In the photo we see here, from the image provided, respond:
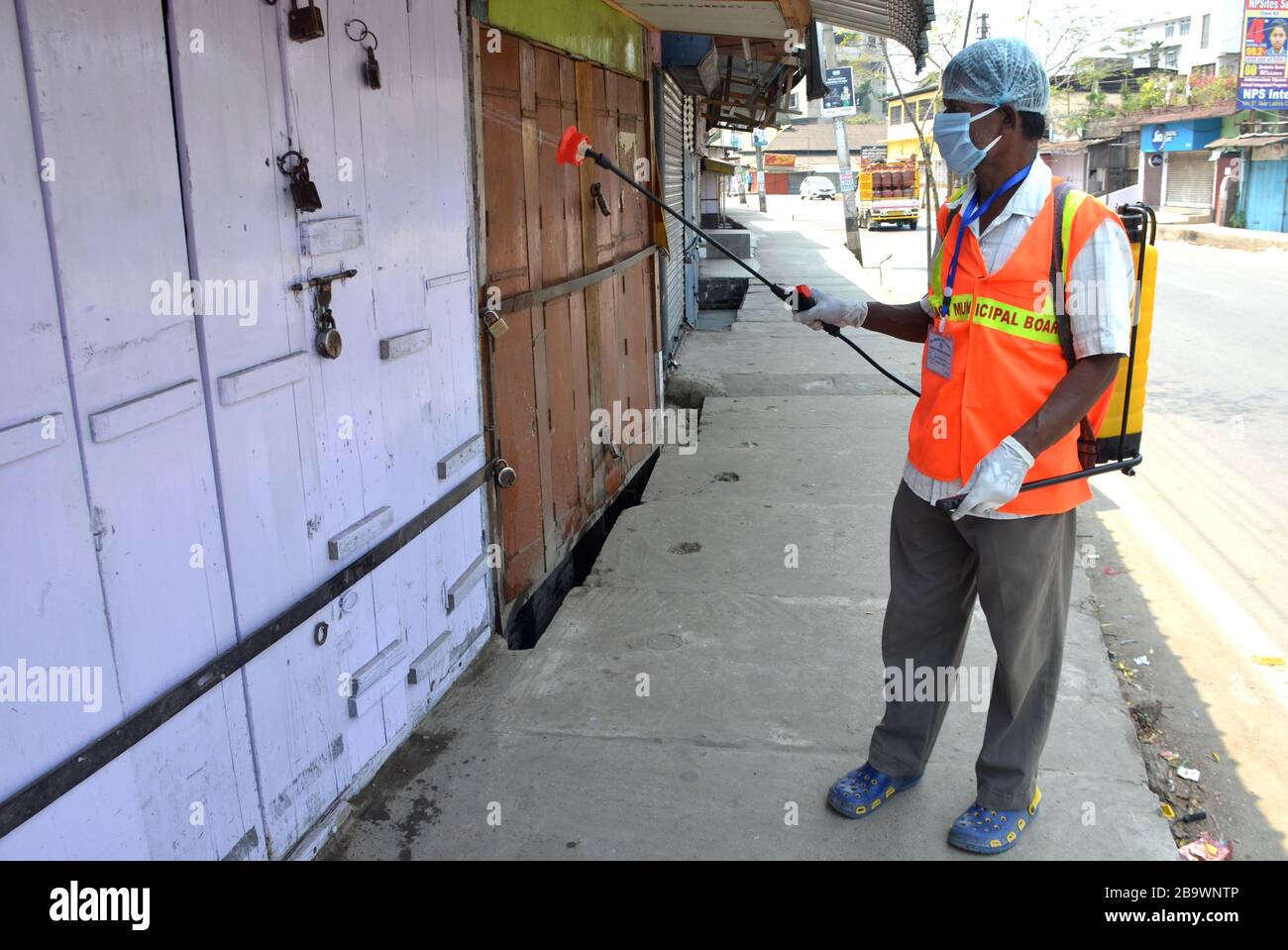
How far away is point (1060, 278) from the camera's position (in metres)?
2.51

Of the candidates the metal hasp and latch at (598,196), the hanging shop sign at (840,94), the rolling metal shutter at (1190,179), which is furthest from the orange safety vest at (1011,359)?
the rolling metal shutter at (1190,179)

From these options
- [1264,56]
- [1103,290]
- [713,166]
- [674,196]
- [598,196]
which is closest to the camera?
[1103,290]

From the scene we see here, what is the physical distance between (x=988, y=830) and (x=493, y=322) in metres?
2.42

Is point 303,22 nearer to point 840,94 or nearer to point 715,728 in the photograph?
point 715,728

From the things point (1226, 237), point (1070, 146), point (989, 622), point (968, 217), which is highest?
point (1070, 146)

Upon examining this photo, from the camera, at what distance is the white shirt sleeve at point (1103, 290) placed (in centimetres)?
245

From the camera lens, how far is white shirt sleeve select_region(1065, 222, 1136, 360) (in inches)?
96.5

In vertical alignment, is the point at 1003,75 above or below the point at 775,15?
below

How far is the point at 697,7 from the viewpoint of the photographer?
234 inches

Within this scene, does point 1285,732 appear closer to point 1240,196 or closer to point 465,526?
point 465,526

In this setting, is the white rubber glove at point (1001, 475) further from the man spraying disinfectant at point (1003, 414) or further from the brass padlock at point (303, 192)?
the brass padlock at point (303, 192)

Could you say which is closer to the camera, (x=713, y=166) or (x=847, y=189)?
(x=713, y=166)

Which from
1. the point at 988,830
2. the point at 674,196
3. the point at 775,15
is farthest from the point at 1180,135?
the point at 988,830
